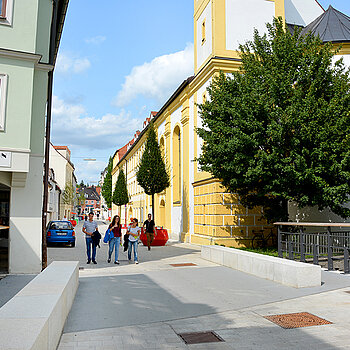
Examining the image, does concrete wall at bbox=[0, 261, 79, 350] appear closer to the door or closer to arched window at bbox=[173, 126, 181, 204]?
the door

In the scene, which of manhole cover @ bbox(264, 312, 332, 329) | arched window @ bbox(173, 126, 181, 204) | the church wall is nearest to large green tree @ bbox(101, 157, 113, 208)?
arched window @ bbox(173, 126, 181, 204)

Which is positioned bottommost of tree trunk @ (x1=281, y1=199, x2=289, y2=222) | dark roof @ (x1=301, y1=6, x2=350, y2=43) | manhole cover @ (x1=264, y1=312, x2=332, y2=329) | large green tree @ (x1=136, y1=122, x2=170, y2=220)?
manhole cover @ (x1=264, y1=312, x2=332, y2=329)

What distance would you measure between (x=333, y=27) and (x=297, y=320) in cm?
2124

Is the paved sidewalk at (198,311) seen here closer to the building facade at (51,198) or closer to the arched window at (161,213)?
the arched window at (161,213)

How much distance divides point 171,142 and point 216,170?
→ 52.1 feet

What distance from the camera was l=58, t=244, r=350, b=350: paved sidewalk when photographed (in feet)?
17.4

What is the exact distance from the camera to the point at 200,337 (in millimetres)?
5547

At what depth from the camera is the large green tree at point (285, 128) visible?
14852 millimetres

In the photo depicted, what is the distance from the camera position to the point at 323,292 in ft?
28.1

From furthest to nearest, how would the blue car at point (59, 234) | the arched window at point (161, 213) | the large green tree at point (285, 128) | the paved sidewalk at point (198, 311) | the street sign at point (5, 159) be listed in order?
the arched window at point (161, 213) → the blue car at point (59, 234) → the large green tree at point (285, 128) → the street sign at point (5, 159) → the paved sidewalk at point (198, 311)

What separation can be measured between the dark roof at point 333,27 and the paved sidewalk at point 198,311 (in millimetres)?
15820

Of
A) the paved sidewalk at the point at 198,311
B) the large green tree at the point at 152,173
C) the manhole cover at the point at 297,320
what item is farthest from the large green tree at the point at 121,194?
the manhole cover at the point at 297,320

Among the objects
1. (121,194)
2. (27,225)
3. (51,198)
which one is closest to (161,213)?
(121,194)

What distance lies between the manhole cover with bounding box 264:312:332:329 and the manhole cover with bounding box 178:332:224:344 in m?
1.15
